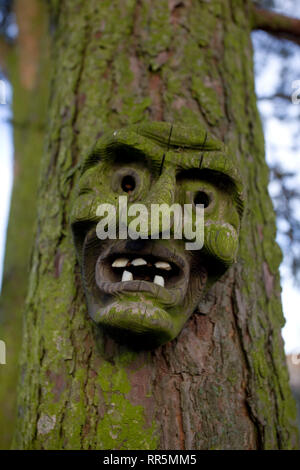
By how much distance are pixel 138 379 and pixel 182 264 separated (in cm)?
30

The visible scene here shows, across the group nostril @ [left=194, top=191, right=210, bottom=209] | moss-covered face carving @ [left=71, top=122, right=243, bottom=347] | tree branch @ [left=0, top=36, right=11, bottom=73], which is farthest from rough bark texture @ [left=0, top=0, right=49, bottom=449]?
nostril @ [left=194, top=191, right=210, bottom=209]

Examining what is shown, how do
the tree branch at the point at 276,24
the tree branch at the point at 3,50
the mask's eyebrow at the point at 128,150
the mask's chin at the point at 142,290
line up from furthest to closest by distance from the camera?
the tree branch at the point at 3,50
the tree branch at the point at 276,24
the mask's eyebrow at the point at 128,150
the mask's chin at the point at 142,290

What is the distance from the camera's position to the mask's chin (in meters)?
0.94

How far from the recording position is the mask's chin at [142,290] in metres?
0.94

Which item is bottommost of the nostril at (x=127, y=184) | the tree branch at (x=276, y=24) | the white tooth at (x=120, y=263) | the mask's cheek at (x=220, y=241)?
the white tooth at (x=120, y=263)

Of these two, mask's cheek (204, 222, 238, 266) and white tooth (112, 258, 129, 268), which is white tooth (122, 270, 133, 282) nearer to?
white tooth (112, 258, 129, 268)

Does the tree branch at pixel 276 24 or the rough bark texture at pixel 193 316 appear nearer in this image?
the rough bark texture at pixel 193 316

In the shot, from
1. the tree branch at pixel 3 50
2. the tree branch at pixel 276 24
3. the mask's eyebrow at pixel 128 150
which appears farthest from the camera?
the tree branch at pixel 3 50

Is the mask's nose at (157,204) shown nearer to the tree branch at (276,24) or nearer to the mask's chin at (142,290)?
the mask's chin at (142,290)

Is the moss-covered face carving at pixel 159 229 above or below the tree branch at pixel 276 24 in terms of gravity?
below

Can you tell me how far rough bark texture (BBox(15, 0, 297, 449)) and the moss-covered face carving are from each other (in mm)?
110

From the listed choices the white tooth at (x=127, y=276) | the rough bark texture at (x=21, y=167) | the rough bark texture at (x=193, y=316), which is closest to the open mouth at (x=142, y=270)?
the white tooth at (x=127, y=276)

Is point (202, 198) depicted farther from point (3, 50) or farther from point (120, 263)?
point (3, 50)
